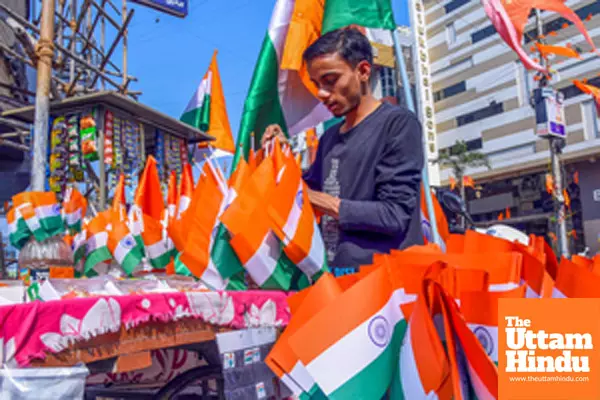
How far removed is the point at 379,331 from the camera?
85cm

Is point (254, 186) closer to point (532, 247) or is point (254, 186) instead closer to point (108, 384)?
point (532, 247)

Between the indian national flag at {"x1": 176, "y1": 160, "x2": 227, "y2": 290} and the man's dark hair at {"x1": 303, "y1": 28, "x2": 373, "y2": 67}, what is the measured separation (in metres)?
0.60

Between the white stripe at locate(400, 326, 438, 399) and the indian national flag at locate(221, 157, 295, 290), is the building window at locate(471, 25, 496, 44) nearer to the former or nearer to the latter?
the indian national flag at locate(221, 157, 295, 290)

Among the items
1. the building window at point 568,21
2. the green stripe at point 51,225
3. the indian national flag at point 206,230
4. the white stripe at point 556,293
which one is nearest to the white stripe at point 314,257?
the indian national flag at point 206,230

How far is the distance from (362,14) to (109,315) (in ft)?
7.10

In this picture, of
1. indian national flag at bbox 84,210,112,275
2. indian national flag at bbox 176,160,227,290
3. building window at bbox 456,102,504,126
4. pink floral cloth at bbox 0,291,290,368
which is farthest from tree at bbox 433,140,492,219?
pink floral cloth at bbox 0,291,290,368

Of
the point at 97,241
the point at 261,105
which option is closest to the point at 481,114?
the point at 97,241

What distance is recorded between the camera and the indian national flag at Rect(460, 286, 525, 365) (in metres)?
0.80

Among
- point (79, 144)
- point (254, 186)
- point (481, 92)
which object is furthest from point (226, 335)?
point (481, 92)

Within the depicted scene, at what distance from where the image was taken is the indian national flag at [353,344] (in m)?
0.81

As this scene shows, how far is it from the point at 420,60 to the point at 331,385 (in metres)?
36.2

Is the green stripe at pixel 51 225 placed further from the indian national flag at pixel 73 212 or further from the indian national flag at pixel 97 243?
the indian national flag at pixel 73 212

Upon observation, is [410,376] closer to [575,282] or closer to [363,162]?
[575,282]

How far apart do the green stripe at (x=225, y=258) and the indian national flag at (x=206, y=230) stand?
37 millimetres
